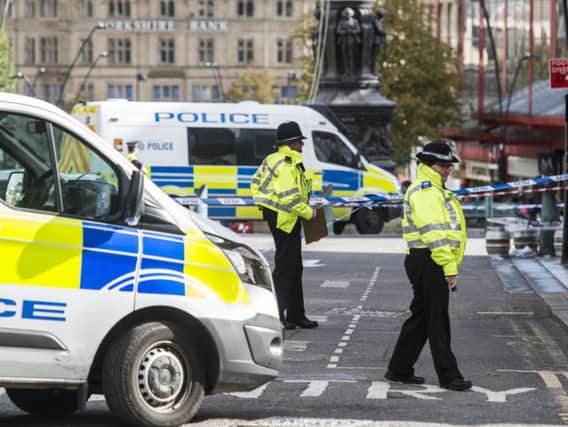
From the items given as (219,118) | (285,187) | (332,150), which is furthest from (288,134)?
(332,150)

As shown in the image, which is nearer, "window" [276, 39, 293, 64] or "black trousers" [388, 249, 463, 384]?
"black trousers" [388, 249, 463, 384]

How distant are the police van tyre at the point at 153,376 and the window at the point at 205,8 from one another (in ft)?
433

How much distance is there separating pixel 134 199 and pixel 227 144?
28.1 m

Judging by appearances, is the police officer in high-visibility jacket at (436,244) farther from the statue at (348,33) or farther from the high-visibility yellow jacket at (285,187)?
the statue at (348,33)

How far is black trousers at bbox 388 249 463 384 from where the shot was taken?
1142 cm

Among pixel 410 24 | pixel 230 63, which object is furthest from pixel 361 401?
pixel 230 63

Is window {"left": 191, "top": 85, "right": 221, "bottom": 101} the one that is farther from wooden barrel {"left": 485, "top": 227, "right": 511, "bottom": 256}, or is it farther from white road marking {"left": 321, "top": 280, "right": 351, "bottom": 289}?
white road marking {"left": 321, "top": 280, "right": 351, "bottom": 289}

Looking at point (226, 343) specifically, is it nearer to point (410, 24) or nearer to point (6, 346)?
point (6, 346)

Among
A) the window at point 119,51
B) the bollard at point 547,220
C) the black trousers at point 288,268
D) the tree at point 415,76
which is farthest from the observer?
the window at point 119,51

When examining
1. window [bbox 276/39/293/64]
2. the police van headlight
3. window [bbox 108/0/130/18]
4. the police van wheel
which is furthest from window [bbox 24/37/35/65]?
the police van headlight

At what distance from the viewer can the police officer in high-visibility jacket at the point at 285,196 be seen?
1497cm

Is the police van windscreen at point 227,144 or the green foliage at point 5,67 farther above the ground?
the green foliage at point 5,67

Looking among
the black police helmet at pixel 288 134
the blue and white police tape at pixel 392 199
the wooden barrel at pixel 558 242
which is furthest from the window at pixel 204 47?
the black police helmet at pixel 288 134

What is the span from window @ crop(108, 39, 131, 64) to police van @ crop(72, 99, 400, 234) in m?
103
